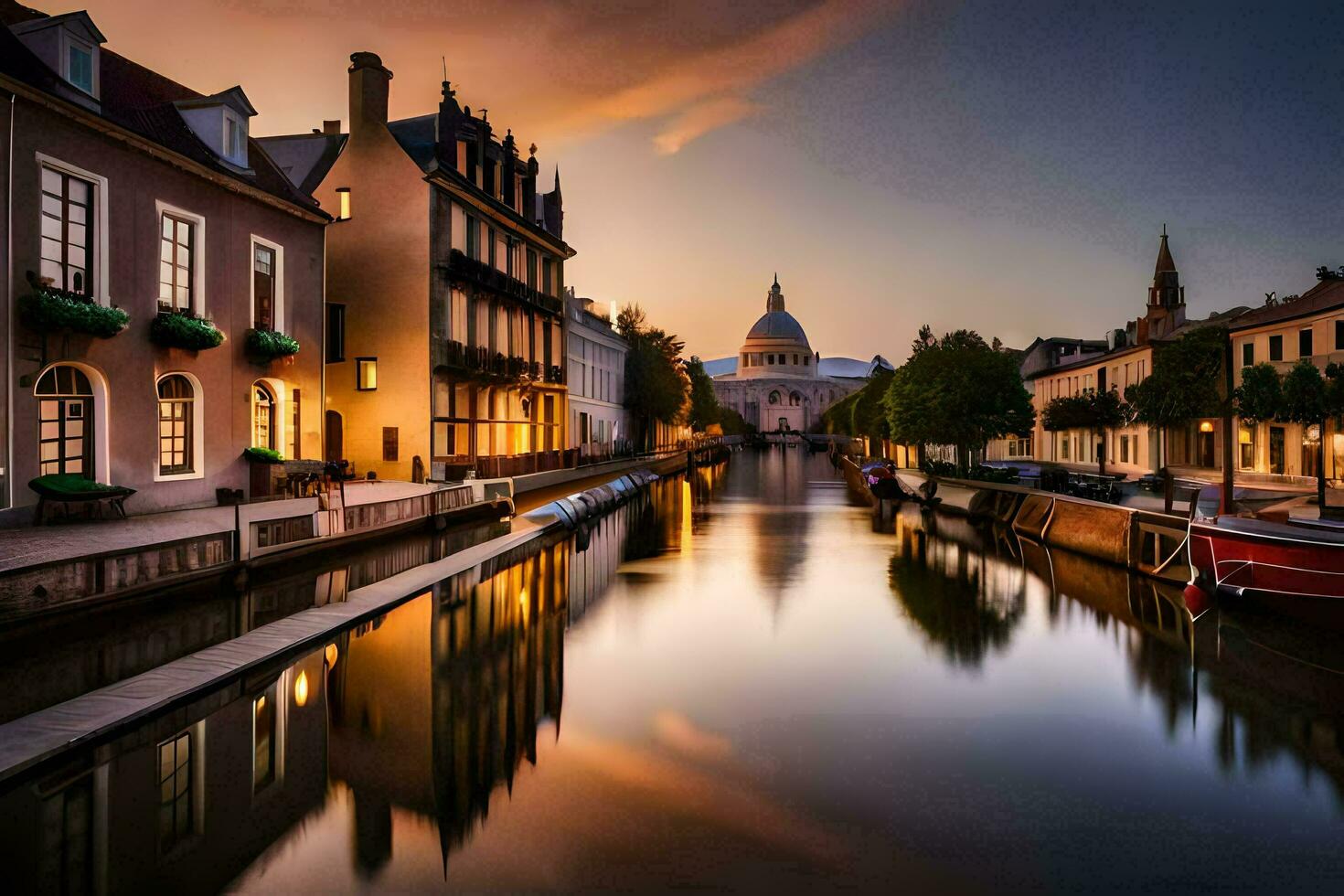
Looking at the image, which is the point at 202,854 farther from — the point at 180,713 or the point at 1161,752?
the point at 1161,752

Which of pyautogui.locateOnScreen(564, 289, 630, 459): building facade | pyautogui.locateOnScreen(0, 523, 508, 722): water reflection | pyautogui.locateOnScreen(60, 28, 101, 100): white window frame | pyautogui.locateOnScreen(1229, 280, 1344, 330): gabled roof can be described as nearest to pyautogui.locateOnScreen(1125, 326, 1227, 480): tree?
pyautogui.locateOnScreen(1229, 280, 1344, 330): gabled roof

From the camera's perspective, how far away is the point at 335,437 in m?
35.5

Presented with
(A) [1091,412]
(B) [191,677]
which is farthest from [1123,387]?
(B) [191,677]

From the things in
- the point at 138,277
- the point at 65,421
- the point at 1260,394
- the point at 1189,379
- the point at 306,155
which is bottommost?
the point at 65,421

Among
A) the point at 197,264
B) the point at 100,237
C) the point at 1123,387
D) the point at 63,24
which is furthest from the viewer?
the point at 1123,387

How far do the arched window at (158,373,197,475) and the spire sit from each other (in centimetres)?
7986

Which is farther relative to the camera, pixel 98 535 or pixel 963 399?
pixel 963 399

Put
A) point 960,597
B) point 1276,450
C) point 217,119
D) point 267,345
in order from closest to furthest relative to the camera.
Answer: point 960,597
point 217,119
point 267,345
point 1276,450

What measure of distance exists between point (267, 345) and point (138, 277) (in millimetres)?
4394

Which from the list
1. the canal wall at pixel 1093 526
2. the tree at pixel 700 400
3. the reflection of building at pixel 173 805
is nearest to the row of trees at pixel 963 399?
the canal wall at pixel 1093 526

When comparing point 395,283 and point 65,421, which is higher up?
point 395,283

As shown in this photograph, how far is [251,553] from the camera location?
15945 mm

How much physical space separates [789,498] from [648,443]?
36.4 meters

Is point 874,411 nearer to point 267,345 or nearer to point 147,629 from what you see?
point 267,345
